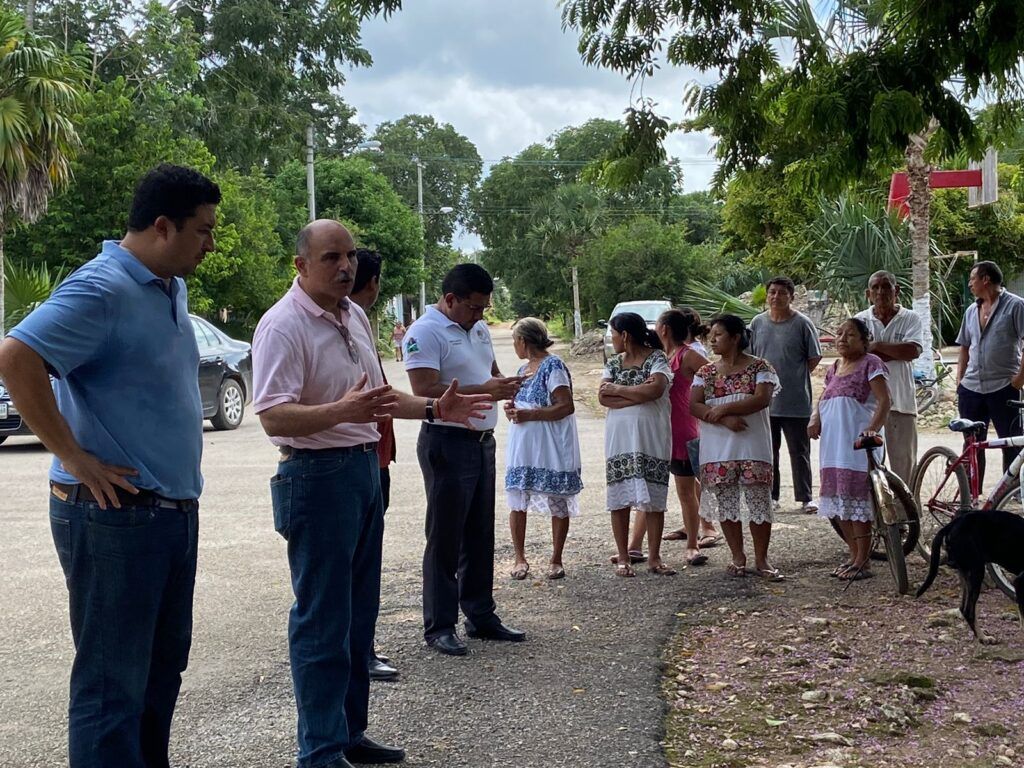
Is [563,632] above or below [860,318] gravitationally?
below

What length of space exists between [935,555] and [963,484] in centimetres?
117

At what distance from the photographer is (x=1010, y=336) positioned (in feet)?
30.1

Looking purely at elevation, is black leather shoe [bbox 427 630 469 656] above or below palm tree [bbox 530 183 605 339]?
below

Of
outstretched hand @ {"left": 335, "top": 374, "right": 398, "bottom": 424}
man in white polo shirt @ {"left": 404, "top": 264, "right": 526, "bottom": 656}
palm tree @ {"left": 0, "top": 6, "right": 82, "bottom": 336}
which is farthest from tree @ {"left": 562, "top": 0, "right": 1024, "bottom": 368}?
palm tree @ {"left": 0, "top": 6, "right": 82, "bottom": 336}

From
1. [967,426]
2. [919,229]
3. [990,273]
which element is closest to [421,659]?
[967,426]

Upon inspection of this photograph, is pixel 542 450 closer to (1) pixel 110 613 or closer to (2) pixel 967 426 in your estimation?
(2) pixel 967 426

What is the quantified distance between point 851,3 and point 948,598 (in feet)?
13.0

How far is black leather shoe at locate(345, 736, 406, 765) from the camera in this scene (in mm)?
4398

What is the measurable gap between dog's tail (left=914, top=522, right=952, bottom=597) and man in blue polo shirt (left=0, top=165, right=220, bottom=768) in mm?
4046

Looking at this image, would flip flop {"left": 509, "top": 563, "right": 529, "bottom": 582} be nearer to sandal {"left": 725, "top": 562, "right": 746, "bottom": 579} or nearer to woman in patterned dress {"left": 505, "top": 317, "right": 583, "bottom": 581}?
woman in patterned dress {"left": 505, "top": 317, "right": 583, "bottom": 581}

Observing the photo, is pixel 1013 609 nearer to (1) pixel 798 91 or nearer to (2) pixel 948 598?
(2) pixel 948 598

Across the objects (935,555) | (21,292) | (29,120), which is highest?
(29,120)

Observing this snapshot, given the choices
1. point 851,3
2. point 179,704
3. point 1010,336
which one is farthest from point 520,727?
point 1010,336

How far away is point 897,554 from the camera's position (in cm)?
688
